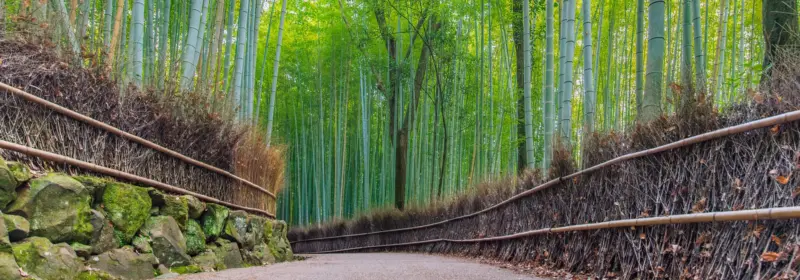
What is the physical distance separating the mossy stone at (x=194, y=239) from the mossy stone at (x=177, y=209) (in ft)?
0.20

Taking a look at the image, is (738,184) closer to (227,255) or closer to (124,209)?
(124,209)

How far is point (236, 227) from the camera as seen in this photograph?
4.41 metres

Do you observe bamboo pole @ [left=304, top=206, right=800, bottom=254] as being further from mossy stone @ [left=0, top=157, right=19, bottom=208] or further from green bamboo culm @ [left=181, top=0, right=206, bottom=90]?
green bamboo culm @ [left=181, top=0, right=206, bottom=90]

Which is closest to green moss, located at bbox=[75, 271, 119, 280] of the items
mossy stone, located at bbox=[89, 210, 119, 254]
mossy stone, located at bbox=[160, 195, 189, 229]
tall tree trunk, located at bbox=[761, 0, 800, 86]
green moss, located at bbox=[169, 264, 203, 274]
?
mossy stone, located at bbox=[89, 210, 119, 254]

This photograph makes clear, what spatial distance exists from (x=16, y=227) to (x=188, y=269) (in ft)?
3.94

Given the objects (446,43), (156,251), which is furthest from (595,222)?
(446,43)

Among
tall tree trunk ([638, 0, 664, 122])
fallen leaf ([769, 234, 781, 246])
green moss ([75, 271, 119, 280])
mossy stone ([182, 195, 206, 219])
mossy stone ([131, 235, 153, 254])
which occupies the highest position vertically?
tall tree trunk ([638, 0, 664, 122])

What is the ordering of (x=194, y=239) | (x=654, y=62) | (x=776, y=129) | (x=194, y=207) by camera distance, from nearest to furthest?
(x=776, y=129) → (x=654, y=62) → (x=194, y=239) → (x=194, y=207)

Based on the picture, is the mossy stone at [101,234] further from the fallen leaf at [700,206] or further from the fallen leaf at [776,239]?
the fallen leaf at [776,239]

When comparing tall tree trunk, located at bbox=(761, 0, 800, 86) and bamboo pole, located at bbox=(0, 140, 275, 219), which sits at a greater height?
tall tree trunk, located at bbox=(761, 0, 800, 86)

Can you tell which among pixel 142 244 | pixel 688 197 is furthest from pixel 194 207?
pixel 688 197

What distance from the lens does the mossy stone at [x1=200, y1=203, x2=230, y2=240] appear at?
3889 millimetres

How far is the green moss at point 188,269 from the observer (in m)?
3.22

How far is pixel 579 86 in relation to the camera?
10.3 meters
